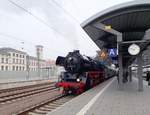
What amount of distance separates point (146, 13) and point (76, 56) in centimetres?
621

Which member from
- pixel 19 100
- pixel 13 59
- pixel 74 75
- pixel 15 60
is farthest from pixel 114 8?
pixel 13 59

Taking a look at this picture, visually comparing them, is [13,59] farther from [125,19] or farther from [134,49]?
[134,49]

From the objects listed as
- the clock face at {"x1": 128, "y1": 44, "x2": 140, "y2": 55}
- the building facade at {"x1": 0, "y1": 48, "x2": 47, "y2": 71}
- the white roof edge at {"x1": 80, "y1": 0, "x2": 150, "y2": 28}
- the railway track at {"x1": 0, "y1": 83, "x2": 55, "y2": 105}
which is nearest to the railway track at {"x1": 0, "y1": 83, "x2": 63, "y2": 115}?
the railway track at {"x1": 0, "y1": 83, "x2": 55, "y2": 105}

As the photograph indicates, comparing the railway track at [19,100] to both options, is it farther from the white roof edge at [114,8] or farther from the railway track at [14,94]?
the white roof edge at [114,8]

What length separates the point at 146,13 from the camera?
18828mm

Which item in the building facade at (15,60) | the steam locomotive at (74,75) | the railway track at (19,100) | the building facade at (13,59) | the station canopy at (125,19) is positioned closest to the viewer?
the railway track at (19,100)

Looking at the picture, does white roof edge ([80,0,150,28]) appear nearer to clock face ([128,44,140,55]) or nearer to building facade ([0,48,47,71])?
clock face ([128,44,140,55])

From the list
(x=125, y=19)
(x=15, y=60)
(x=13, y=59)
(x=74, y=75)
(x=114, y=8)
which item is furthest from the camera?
(x=13, y=59)

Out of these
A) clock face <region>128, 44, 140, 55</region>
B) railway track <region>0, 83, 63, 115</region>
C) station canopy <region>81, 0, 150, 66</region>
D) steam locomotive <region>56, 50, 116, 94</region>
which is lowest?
railway track <region>0, 83, 63, 115</region>

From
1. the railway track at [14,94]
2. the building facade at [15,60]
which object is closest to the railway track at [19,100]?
the railway track at [14,94]

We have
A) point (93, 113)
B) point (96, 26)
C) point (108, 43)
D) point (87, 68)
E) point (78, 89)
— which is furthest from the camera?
point (108, 43)

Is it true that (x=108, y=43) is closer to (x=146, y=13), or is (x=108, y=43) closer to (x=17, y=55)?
(x=146, y=13)

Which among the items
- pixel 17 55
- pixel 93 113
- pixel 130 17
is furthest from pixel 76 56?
pixel 17 55

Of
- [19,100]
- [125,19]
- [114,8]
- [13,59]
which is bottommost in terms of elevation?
[19,100]
